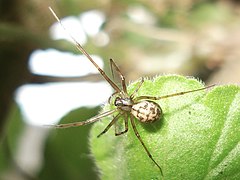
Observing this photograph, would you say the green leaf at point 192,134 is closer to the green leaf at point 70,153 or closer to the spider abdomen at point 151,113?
the spider abdomen at point 151,113

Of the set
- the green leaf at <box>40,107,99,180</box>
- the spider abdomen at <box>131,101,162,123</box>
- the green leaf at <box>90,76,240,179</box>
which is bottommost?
the green leaf at <box>90,76,240,179</box>

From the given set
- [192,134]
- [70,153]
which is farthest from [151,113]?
[70,153]

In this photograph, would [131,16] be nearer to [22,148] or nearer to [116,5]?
[116,5]

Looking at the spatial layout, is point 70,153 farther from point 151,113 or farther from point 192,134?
point 192,134

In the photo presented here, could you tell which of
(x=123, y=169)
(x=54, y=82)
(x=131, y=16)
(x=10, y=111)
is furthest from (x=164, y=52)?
(x=123, y=169)

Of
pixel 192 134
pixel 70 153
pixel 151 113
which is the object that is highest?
pixel 70 153

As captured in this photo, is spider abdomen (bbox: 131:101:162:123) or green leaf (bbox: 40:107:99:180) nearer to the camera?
spider abdomen (bbox: 131:101:162:123)

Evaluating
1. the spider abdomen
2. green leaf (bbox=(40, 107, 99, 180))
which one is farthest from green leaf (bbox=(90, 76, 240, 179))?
green leaf (bbox=(40, 107, 99, 180))

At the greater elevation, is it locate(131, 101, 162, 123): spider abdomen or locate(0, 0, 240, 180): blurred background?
locate(0, 0, 240, 180): blurred background

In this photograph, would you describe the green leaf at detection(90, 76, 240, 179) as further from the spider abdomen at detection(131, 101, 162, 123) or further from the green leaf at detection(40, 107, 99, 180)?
the green leaf at detection(40, 107, 99, 180)
